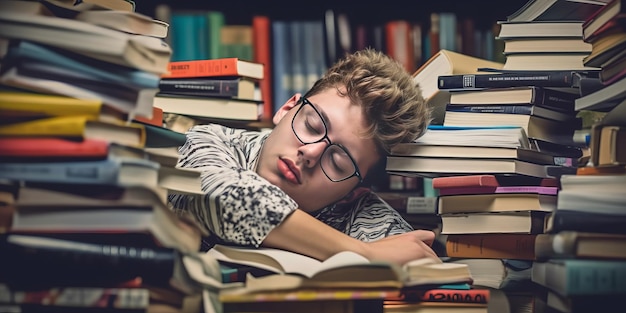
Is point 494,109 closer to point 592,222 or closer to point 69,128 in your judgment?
point 592,222

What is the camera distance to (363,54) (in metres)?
1.70

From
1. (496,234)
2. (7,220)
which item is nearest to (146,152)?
(7,220)

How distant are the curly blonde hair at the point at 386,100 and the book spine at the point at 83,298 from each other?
66 centimetres

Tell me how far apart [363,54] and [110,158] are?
86 cm

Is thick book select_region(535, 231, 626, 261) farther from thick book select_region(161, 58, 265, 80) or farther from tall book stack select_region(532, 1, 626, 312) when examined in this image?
thick book select_region(161, 58, 265, 80)

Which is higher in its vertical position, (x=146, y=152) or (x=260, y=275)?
(x=146, y=152)

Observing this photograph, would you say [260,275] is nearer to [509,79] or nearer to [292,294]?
[292,294]

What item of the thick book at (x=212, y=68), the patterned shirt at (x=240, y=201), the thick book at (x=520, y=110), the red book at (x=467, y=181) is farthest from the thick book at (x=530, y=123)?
the thick book at (x=212, y=68)

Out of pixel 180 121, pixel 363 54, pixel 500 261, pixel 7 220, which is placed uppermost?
pixel 363 54

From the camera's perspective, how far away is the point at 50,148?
3.17 feet

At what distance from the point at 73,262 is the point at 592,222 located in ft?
2.57

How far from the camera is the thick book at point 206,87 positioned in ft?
5.46

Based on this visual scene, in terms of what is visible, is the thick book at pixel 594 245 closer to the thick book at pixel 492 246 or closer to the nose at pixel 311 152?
the thick book at pixel 492 246

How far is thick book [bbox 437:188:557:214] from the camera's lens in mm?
1409
